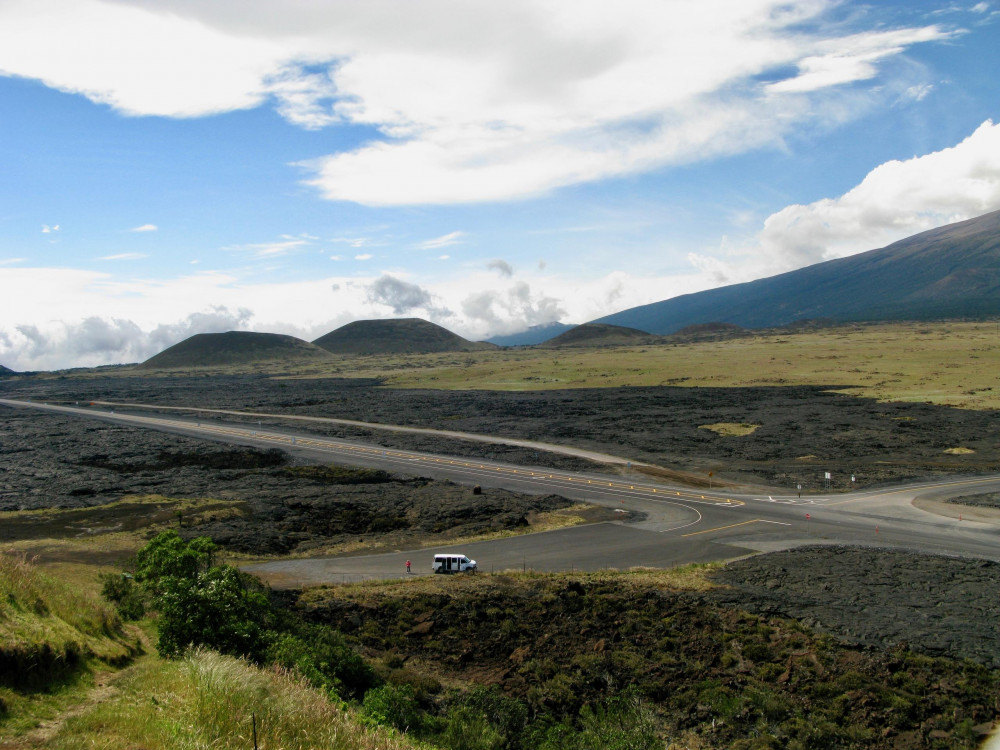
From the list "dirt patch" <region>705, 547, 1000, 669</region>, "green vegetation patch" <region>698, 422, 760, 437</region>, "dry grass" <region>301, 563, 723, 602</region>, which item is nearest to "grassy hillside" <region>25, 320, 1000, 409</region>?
"green vegetation patch" <region>698, 422, 760, 437</region>

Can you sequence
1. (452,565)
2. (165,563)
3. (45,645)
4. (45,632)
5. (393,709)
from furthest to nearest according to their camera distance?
(452,565) < (165,563) < (393,709) < (45,632) < (45,645)

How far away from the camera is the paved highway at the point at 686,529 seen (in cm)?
3741

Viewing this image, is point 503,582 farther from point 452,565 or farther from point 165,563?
point 165,563

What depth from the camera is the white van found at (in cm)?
3516

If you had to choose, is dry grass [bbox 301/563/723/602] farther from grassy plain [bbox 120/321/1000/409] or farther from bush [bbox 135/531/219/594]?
grassy plain [bbox 120/321/1000/409]

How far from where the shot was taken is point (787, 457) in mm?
69125

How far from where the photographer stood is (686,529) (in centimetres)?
4378

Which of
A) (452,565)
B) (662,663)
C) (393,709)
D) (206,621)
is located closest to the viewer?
(393,709)

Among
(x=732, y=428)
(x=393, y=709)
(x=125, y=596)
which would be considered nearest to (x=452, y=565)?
(x=125, y=596)

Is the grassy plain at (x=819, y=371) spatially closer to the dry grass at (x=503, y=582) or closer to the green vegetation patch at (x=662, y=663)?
the dry grass at (x=503, y=582)

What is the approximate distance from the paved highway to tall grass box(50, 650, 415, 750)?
23.4 m

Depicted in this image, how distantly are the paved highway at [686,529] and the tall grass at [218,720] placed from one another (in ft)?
76.7

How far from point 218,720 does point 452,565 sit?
25827 mm

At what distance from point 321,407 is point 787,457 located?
8970 cm
